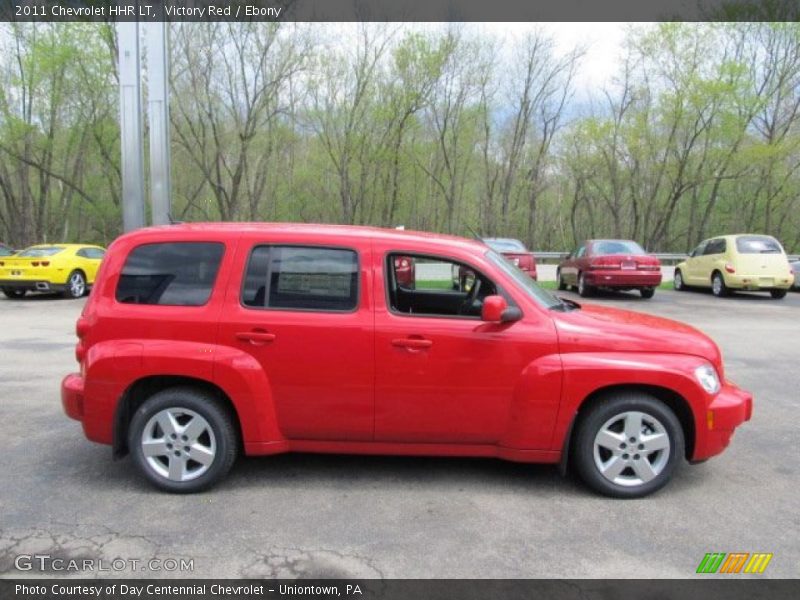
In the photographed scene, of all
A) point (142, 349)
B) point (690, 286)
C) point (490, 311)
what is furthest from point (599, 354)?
point (690, 286)

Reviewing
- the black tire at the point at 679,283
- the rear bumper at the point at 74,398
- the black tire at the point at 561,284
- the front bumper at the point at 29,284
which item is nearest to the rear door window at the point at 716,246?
the black tire at the point at 679,283

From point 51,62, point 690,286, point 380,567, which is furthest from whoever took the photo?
point 51,62

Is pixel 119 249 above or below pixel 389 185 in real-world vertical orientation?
below

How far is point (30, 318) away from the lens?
12.0 metres

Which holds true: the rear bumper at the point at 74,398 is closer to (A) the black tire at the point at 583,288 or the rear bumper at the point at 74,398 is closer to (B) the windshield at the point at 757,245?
(A) the black tire at the point at 583,288

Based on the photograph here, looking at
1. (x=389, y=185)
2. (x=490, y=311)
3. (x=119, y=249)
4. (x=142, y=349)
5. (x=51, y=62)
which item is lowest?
(x=142, y=349)

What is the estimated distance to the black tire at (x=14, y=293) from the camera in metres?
15.7

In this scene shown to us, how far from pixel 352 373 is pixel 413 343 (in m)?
0.44

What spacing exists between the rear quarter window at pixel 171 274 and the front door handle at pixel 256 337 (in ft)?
1.18

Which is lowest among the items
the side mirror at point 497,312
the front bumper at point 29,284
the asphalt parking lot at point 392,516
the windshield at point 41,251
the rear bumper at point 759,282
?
the asphalt parking lot at point 392,516

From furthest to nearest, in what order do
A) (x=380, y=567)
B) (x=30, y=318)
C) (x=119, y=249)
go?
(x=30, y=318), (x=119, y=249), (x=380, y=567)

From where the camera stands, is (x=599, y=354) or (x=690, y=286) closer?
(x=599, y=354)

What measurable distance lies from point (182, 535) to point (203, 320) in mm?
1286

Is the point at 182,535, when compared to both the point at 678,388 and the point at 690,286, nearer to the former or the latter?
the point at 678,388
